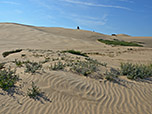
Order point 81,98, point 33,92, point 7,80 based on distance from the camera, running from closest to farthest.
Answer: point 33,92, point 81,98, point 7,80

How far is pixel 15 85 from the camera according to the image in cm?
473

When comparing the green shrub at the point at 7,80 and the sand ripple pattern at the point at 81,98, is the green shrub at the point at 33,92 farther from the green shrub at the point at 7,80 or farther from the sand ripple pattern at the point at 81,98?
the green shrub at the point at 7,80

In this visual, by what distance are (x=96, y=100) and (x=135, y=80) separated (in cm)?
248

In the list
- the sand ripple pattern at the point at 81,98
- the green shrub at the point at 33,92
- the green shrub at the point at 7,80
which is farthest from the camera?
the green shrub at the point at 7,80

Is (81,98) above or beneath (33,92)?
beneath

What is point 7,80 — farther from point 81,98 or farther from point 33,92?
point 81,98

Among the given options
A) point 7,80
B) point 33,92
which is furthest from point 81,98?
point 7,80

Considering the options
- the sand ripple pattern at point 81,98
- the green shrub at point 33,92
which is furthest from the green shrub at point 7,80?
the green shrub at point 33,92

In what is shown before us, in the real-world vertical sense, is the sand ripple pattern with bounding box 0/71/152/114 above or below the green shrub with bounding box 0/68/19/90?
below

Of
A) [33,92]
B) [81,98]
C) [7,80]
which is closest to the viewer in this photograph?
[33,92]

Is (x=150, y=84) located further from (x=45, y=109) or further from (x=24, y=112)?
(x=24, y=112)

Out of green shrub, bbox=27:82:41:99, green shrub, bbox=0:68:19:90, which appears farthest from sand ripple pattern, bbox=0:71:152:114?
green shrub, bbox=0:68:19:90

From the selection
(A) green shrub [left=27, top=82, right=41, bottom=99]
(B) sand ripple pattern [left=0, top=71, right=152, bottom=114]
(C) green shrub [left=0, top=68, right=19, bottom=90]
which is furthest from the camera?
(C) green shrub [left=0, top=68, right=19, bottom=90]

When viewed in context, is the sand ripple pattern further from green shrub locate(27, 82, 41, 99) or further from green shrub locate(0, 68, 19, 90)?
green shrub locate(0, 68, 19, 90)
